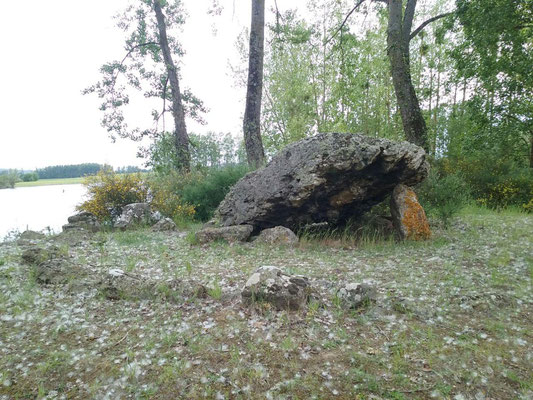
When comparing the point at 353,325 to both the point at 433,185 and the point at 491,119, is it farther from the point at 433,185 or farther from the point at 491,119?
the point at 491,119

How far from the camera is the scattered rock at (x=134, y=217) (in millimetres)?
11664

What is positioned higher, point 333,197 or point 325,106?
point 325,106

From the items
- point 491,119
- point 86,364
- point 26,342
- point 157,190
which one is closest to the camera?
point 86,364

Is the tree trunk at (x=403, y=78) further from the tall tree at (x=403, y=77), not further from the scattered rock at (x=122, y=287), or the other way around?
the scattered rock at (x=122, y=287)

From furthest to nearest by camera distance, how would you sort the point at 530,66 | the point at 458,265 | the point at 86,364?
the point at 530,66 < the point at 458,265 < the point at 86,364

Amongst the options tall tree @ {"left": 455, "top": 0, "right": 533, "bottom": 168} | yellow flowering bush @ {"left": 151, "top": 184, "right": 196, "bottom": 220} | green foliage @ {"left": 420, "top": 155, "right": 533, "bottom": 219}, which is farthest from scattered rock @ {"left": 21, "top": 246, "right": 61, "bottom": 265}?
green foliage @ {"left": 420, "top": 155, "right": 533, "bottom": 219}

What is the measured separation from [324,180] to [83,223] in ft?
28.0

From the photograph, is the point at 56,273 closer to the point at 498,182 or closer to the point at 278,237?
the point at 278,237

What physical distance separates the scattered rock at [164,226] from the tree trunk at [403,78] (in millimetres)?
10145

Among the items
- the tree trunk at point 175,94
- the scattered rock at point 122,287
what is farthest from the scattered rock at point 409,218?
the tree trunk at point 175,94

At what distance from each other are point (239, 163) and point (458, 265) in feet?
32.3

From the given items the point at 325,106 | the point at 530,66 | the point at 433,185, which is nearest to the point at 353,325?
the point at 433,185

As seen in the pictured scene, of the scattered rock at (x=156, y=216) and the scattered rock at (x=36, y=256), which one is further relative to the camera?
the scattered rock at (x=156, y=216)

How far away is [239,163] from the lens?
14445 millimetres
